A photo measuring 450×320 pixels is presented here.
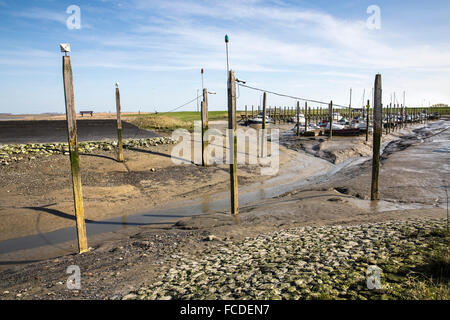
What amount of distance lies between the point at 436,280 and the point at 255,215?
7627mm

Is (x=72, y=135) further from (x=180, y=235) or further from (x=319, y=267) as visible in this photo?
(x=319, y=267)

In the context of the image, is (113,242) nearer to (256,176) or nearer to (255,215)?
(255,215)

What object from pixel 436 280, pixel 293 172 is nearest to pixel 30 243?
pixel 436 280

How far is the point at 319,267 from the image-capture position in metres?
6.65

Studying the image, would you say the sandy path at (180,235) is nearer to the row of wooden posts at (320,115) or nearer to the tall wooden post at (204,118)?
the tall wooden post at (204,118)

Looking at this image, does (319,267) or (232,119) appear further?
(232,119)

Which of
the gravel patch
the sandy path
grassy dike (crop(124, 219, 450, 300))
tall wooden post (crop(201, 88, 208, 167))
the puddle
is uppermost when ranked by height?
tall wooden post (crop(201, 88, 208, 167))

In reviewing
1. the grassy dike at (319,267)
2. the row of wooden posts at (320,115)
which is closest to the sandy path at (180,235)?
the grassy dike at (319,267)

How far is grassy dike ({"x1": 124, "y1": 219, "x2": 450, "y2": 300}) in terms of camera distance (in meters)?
5.57

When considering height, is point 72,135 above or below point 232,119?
below

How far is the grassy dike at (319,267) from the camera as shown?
557 centimetres

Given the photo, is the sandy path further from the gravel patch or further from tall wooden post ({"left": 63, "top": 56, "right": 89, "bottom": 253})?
the gravel patch

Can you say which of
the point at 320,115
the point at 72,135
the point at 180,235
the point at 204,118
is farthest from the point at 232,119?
the point at 320,115

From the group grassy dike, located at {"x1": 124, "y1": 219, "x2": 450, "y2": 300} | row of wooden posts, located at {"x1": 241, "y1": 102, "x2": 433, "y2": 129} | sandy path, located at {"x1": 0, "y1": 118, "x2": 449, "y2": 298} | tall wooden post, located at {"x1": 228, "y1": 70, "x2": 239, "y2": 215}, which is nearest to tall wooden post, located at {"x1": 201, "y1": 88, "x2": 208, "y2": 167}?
sandy path, located at {"x1": 0, "y1": 118, "x2": 449, "y2": 298}
